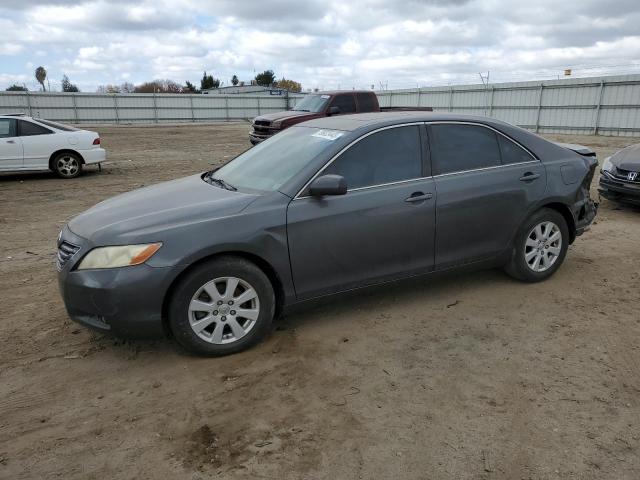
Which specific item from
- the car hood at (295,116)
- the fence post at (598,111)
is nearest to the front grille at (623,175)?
the car hood at (295,116)

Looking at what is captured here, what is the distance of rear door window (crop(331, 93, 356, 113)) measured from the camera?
1511 centimetres

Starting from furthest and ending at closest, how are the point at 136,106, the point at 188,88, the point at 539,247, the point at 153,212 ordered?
1. the point at 188,88
2. the point at 136,106
3. the point at 539,247
4. the point at 153,212

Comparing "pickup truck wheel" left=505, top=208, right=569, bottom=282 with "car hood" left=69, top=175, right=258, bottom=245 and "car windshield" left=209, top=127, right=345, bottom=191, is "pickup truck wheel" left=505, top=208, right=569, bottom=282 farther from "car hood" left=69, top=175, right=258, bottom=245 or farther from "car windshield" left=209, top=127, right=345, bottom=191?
"car hood" left=69, top=175, right=258, bottom=245

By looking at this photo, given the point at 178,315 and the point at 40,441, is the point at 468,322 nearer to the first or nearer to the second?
Answer: the point at 178,315

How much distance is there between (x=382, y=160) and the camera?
13.8 ft

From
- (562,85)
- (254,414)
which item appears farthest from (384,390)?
(562,85)

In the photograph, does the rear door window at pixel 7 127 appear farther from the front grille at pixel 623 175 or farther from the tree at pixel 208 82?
the tree at pixel 208 82

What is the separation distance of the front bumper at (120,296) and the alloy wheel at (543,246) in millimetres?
3256

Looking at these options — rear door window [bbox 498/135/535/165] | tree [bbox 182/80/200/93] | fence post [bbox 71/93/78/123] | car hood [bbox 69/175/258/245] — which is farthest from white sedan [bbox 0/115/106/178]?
tree [bbox 182/80/200/93]

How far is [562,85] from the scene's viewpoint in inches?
999

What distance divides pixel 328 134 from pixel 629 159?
5.91 m

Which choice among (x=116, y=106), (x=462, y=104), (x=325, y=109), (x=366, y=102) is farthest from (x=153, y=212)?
(x=116, y=106)

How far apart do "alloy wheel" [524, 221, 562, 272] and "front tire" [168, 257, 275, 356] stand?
2577 millimetres

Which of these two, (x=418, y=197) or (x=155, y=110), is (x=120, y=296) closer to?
(x=418, y=197)
